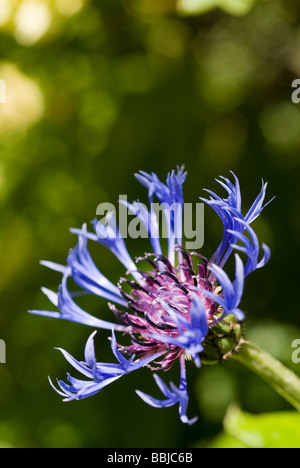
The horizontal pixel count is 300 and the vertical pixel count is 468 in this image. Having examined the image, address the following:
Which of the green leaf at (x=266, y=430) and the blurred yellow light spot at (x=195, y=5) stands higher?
the blurred yellow light spot at (x=195, y=5)

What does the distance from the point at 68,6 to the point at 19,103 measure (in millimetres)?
376

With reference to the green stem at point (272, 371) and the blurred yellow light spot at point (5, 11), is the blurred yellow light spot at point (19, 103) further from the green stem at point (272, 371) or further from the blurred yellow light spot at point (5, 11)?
the green stem at point (272, 371)

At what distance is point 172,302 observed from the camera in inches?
48.6

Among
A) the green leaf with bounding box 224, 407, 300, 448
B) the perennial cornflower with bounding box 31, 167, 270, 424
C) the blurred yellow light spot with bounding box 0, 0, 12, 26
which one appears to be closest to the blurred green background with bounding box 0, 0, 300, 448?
the blurred yellow light spot with bounding box 0, 0, 12, 26

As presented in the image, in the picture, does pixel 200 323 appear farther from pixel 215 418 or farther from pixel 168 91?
pixel 168 91

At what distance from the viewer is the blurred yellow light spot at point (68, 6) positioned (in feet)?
6.42

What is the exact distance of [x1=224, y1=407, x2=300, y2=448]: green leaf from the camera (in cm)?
135

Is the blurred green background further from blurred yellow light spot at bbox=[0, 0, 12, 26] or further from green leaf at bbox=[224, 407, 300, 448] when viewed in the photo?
green leaf at bbox=[224, 407, 300, 448]

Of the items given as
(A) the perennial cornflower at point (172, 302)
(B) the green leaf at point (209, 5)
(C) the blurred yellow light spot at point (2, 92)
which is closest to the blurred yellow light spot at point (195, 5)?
(B) the green leaf at point (209, 5)

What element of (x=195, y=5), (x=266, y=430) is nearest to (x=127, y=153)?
(x=195, y=5)

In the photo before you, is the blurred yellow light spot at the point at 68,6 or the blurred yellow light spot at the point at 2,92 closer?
the blurred yellow light spot at the point at 68,6

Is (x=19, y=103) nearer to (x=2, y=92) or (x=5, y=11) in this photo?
(x=2, y=92)

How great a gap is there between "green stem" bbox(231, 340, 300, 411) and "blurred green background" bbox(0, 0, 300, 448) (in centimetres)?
77
